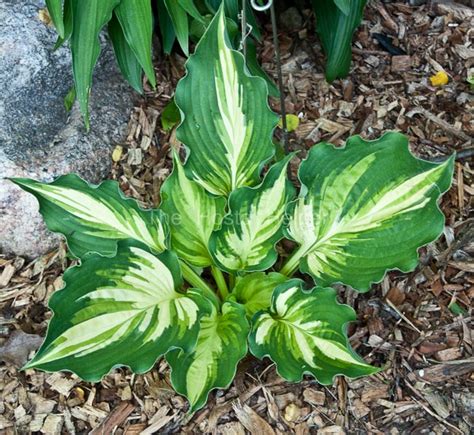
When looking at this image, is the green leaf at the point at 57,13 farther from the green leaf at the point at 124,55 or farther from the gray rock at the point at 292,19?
the gray rock at the point at 292,19

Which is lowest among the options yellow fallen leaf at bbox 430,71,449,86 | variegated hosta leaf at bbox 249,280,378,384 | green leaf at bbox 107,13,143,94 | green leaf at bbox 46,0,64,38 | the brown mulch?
the brown mulch

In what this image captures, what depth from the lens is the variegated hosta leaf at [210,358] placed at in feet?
4.39

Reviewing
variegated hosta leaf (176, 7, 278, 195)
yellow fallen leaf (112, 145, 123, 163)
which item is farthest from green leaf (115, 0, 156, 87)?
yellow fallen leaf (112, 145, 123, 163)

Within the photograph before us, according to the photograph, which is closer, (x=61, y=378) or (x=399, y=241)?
(x=399, y=241)

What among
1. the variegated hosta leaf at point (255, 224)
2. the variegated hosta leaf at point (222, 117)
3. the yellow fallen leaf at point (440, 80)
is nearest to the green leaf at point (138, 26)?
the variegated hosta leaf at point (222, 117)

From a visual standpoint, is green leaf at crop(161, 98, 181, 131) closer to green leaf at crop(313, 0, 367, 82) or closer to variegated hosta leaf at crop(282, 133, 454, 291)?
green leaf at crop(313, 0, 367, 82)

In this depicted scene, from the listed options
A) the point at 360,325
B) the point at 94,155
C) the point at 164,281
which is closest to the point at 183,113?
the point at 164,281

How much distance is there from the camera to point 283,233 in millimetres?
1460

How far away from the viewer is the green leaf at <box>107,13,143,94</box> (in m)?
1.82

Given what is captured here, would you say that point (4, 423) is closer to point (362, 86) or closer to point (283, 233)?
point (283, 233)

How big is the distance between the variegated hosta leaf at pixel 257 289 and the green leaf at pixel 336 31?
79 centimetres

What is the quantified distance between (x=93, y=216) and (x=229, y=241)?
1.04 feet

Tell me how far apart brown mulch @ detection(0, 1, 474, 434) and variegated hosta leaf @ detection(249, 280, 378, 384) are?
212 millimetres

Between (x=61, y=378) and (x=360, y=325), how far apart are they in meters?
0.75
